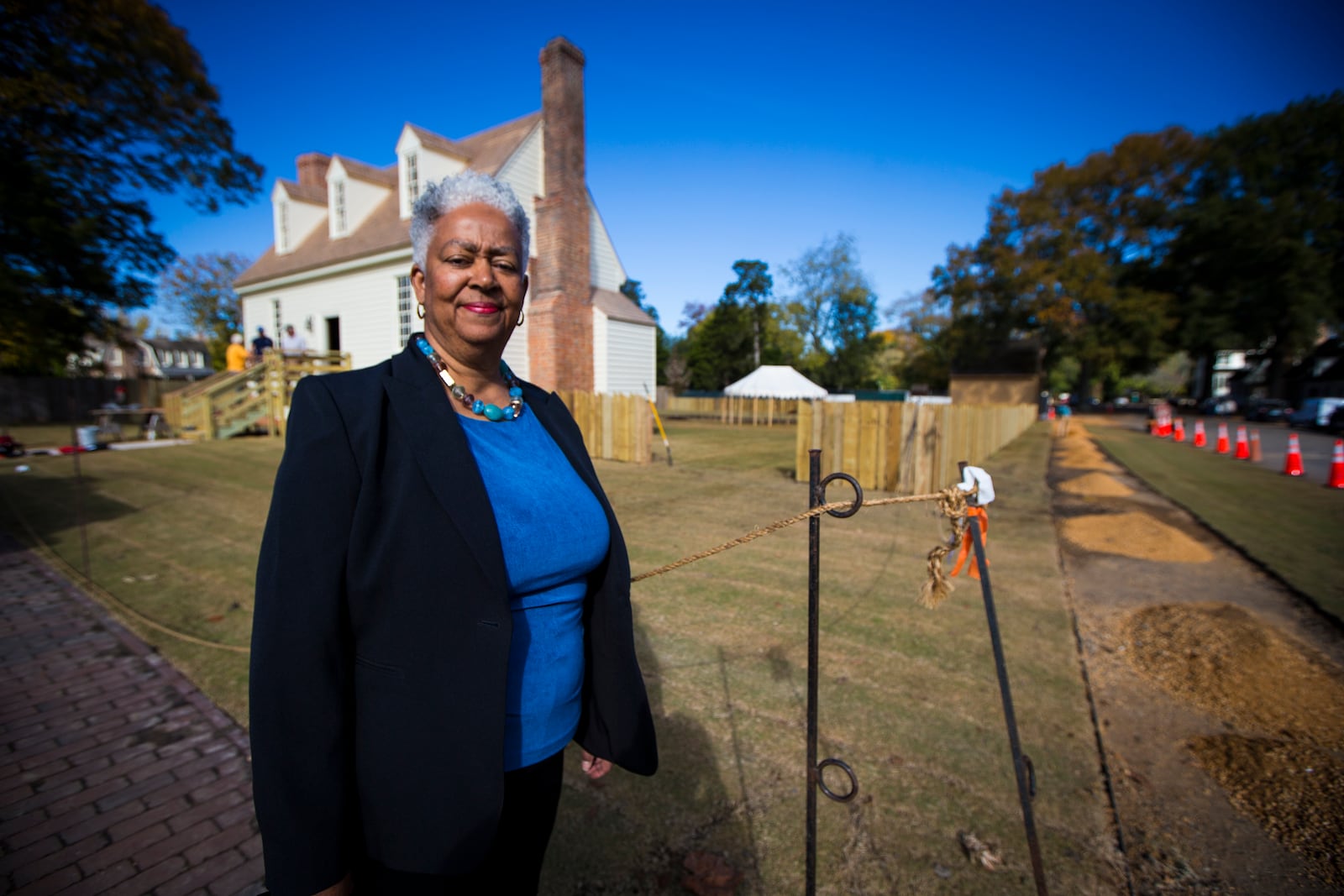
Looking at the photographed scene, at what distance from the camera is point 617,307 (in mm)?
17562

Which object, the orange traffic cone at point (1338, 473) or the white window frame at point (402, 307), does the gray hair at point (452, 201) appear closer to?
the orange traffic cone at point (1338, 473)

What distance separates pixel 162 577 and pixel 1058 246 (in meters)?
51.8

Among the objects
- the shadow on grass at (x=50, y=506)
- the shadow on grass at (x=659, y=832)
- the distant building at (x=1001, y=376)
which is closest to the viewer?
the shadow on grass at (x=659, y=832)

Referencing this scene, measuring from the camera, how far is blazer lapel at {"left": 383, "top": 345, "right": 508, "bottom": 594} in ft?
3.81

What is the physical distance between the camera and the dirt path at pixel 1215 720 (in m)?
2.23

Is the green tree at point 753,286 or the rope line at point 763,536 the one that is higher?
the green tree at point 753,286

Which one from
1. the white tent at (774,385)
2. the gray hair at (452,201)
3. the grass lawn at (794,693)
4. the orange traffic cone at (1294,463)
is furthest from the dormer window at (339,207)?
the orange traffic cone at (1294,463)

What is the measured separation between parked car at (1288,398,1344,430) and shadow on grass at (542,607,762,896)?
35.3m

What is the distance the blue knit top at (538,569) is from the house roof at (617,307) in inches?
624

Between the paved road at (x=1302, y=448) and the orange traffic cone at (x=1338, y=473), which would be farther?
the paved road at (x=1302, y=448)

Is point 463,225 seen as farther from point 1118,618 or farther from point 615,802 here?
point 1118,618

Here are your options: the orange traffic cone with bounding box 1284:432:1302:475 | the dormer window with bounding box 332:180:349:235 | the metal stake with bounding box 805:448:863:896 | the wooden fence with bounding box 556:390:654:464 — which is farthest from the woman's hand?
the dormer window with bounding box 332:180:349:235

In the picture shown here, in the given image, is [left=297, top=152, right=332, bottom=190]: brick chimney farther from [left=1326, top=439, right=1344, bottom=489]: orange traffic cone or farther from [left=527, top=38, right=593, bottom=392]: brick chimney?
[left=1326, top=439, right=1344, bottom=489]: orange traffic cone

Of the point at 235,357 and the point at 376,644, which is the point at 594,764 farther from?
the point at 235,357
